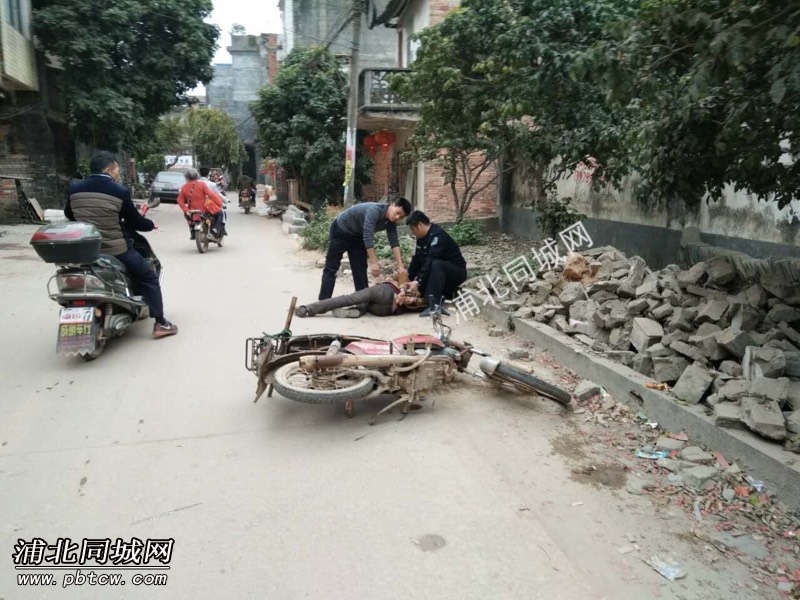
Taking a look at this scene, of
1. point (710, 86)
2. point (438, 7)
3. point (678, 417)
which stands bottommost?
point (678, 417)

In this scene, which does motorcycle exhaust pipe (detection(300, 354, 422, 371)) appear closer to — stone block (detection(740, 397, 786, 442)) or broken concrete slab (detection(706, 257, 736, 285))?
stone block (detection(740, 397, 786, 442))

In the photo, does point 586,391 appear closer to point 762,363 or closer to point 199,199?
point 762,363

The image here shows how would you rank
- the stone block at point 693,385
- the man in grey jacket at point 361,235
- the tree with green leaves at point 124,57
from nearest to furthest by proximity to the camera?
the stone block at point 693,385, the man in grey jacket at point 361,235, the tree with green leaves at point 124,57

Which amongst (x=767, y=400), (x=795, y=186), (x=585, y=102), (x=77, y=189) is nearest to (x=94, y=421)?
(x=77, y=189)

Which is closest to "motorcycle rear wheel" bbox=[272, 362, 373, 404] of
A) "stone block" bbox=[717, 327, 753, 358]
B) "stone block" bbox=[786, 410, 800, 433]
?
"stone block" bbox=[786, 410, 800, 433]

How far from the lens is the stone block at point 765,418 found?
132 inches

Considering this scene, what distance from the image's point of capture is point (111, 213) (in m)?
5.73

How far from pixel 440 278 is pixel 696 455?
13.2 ft

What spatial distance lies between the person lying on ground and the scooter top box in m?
2.44

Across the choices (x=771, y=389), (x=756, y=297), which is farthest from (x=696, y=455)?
(x=756, y=297)

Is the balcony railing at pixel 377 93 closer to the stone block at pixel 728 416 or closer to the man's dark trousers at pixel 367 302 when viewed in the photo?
the man's dark trousers at pixel 367 302

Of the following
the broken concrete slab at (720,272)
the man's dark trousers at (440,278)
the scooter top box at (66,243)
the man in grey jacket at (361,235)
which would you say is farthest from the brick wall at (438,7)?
the scooter top box at (66,243)

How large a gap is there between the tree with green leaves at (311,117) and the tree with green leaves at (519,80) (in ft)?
34.5

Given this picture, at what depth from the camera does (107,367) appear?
5387mm
